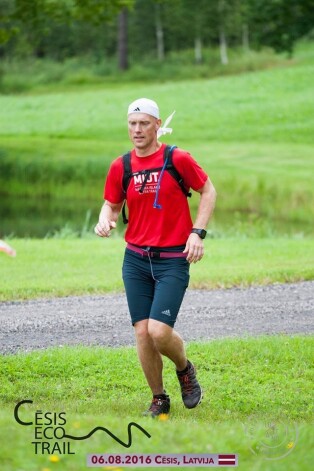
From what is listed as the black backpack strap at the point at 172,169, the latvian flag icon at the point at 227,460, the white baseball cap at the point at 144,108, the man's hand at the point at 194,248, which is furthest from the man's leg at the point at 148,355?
the latvian flag icon at the point at 227,460

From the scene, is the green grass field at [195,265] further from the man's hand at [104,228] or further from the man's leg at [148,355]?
the man's hand at [104,228]

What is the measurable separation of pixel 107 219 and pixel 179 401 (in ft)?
5.82

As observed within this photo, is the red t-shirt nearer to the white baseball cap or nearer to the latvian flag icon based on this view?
the white baseball cap

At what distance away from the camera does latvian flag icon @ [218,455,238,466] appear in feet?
17.7

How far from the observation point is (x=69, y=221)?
24.5 m

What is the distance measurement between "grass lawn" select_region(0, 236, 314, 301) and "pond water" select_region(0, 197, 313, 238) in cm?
281

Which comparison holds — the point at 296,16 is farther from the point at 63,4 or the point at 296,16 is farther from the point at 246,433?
the point at 246,433

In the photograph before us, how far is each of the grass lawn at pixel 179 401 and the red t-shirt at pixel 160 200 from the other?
1.28 m

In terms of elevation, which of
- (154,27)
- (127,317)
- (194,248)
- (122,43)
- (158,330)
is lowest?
(154,27)

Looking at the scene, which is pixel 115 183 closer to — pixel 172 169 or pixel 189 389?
pixel 172 169

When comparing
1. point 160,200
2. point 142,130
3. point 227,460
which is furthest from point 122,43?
point 227,460

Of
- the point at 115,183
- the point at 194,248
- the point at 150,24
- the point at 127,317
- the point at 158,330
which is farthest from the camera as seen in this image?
the point at 150,24

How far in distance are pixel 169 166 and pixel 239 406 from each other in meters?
2.09

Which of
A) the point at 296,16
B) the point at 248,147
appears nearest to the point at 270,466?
the point at 248,147
